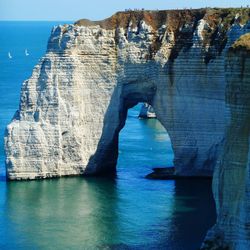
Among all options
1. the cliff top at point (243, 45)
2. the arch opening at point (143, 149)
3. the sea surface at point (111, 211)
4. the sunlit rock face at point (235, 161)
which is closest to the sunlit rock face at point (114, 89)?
the sea surface at point (111, 211)

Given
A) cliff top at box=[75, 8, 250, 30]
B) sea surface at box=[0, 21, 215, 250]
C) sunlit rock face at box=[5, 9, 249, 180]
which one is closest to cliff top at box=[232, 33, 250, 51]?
sea surface at box=[0, 21, 215, 250]

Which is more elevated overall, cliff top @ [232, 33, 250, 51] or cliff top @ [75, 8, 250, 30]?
cliff top @ [75, 8, 250, 30]

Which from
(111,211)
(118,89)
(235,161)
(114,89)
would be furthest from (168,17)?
(235,161)

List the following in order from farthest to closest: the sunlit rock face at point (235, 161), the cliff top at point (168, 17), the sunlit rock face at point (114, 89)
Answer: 1. the cliff top at point (168, 17)
2. the sunlit rock face at point (114, 89)
3. the sunlit rock face at point (235, 161)

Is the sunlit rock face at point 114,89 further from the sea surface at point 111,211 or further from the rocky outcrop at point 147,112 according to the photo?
the rocky outcrop at point 147,112

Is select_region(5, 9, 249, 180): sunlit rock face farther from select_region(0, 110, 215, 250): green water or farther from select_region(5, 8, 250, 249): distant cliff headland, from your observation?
select_region(0, 110, 215, 250): green water
